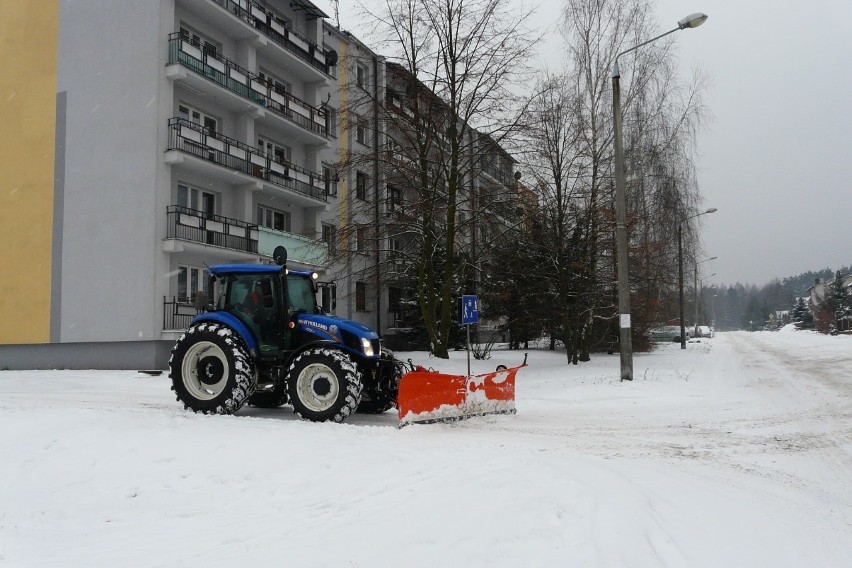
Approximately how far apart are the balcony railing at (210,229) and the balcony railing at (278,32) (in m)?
7.83

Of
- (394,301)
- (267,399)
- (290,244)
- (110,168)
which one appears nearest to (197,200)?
(110,168)

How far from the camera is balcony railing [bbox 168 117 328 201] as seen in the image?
21.2 m

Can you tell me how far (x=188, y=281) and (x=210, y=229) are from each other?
197 centimetres

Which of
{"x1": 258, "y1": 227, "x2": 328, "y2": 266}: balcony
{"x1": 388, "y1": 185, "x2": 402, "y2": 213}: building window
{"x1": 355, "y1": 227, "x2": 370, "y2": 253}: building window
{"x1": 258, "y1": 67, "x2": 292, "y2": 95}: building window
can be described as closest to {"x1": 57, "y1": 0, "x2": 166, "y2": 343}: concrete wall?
{"x1": 258, "y1": 227, "x2": 328, "y2": 266}: balcony

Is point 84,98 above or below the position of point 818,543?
above

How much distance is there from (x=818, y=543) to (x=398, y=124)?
61.7ft

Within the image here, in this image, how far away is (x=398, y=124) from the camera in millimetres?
21578

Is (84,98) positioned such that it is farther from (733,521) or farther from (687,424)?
(733,521)

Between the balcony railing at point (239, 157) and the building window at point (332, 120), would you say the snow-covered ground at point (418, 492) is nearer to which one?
the balcony railing at point (239, 157)

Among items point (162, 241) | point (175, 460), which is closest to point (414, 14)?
point (162, 241)

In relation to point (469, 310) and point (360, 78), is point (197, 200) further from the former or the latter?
point (469, 310)

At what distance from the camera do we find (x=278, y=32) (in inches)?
1045

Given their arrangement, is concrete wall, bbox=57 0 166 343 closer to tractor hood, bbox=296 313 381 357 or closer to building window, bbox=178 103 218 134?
building window, bbox=178 103 218 134

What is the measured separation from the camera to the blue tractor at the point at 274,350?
9.42 metres
